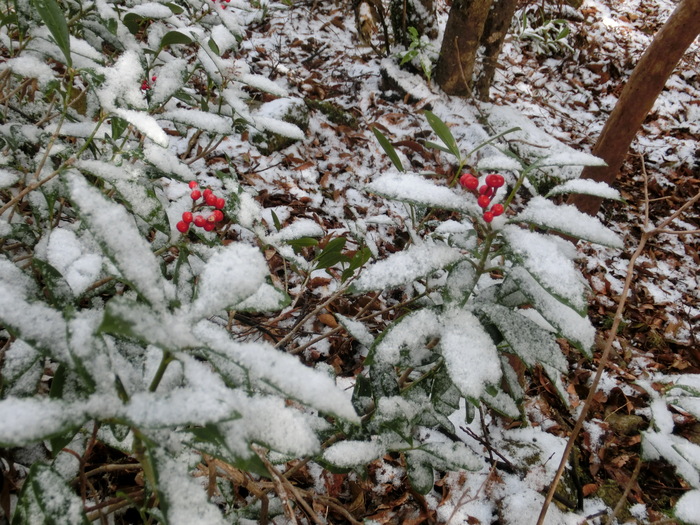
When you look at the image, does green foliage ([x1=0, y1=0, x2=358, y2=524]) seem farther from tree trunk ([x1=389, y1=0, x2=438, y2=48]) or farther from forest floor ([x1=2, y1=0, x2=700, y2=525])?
tree trunk ([x1=389, y1=0, x2=438, y2=48])

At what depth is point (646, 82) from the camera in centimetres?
245

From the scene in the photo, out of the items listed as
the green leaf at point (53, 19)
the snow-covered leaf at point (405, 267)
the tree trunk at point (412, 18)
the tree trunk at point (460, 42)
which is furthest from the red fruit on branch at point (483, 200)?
the tree trunk at point (412, 18)

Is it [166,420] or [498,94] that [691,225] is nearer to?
[498,94]

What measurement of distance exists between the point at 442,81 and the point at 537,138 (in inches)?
38.4

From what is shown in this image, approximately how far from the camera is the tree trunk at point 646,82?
229cm

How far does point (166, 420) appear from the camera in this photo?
0.57 metres

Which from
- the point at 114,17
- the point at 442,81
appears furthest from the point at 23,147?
the point at 442,81

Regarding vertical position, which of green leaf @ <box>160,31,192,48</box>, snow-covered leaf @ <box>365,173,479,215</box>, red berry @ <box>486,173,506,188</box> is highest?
green leaf @ <box>160,31,192,48</box>

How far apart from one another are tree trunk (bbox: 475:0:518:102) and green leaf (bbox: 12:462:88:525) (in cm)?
413

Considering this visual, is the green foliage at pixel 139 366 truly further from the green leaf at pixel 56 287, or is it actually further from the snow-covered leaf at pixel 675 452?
the snow-covered leaf at pixel 675 452

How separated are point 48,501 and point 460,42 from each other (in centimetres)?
388

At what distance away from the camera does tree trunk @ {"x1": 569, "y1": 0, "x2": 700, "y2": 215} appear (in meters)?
2.29

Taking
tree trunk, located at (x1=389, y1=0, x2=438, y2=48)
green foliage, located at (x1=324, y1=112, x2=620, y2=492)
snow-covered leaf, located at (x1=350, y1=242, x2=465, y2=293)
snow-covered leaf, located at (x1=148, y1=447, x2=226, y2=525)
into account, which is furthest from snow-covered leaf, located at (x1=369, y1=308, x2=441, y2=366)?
tree trunk, located at (x1=389, y1=0, x2=438, y2=48)

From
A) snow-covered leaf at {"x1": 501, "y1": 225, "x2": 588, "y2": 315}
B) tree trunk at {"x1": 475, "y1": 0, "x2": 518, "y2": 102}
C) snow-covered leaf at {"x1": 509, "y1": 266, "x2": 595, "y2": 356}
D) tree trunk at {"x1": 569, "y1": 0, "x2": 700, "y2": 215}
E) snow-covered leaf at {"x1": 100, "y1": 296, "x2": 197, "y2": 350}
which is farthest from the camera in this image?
tree trunk at {"x1": 475, "y1": 0, "x2": 518, "y2": 102}
